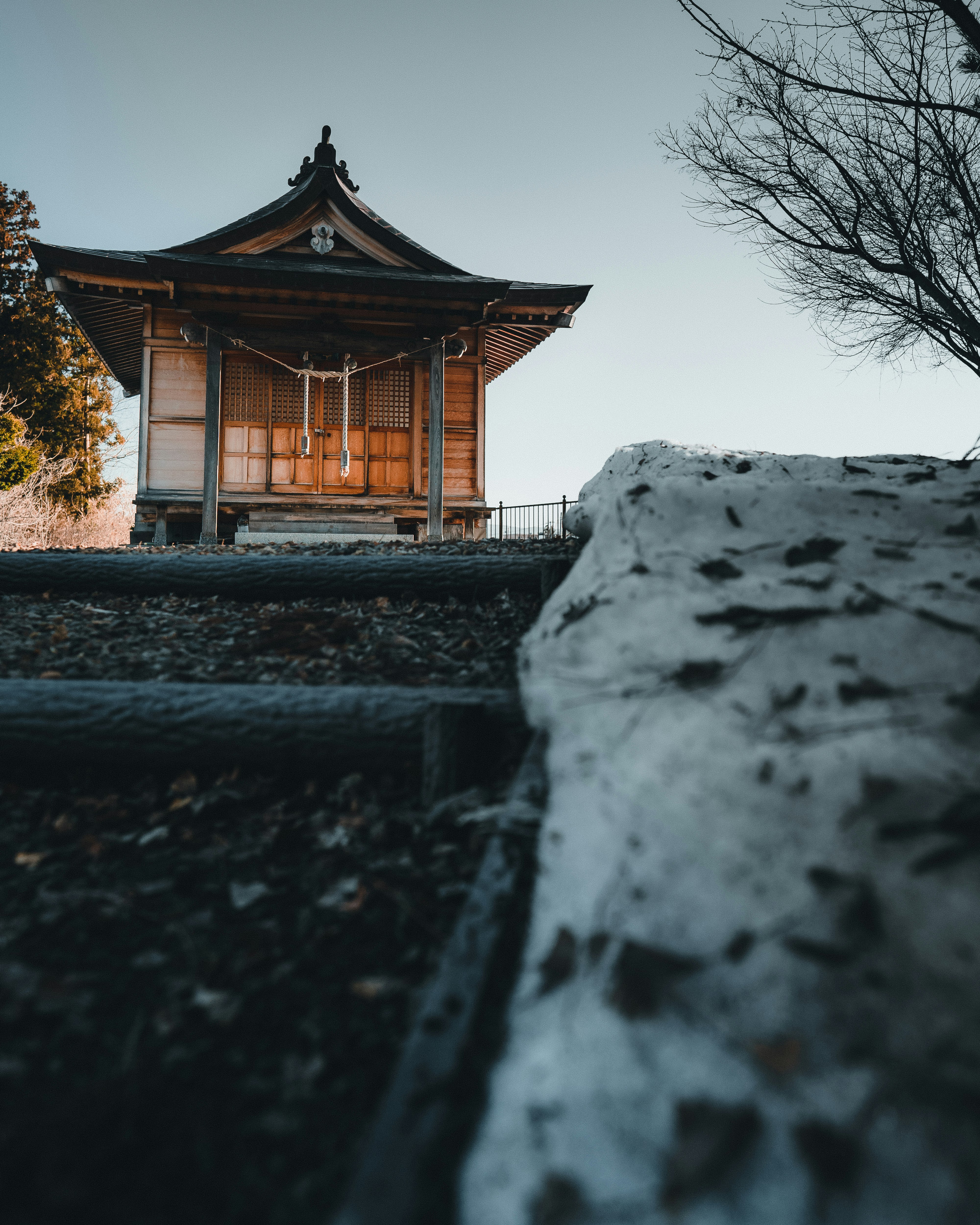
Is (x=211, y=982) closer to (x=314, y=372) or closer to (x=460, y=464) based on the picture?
(x=314, y=372)

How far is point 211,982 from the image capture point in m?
1.32

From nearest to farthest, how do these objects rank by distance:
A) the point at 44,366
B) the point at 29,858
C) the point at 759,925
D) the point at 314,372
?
the point at 759,925
the point at 29,858
the point at 314,372
the point at 44,366

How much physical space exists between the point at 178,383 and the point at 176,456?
109 centimetres

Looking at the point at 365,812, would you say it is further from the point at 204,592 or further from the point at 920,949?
the point at 204,592

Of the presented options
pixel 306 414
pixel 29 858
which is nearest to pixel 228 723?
pixel 29 858

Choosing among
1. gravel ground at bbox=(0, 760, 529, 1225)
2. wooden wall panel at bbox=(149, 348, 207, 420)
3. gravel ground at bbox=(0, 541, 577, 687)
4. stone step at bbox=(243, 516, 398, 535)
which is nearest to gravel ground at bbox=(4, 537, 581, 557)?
gravel ground at bbox=(0, 541, 577, 687)

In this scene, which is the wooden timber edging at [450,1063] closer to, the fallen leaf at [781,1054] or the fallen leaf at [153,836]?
the fallen leaf at [781,1054]

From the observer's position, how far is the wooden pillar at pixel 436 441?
834 centimetres

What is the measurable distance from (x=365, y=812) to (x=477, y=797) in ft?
1.16

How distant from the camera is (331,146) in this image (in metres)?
10.5

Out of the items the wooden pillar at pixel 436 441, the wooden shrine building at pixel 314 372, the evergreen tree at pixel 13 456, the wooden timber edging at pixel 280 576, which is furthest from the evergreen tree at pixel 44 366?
the wooden timber edging at pixel 280 576

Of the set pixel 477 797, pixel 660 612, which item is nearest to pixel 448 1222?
pixel 477 797

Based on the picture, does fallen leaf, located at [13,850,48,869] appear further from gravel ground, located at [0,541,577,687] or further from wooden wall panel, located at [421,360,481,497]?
wooden wall panel, located at [421,360,481,497]

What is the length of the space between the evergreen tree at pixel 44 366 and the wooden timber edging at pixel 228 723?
2094cm
